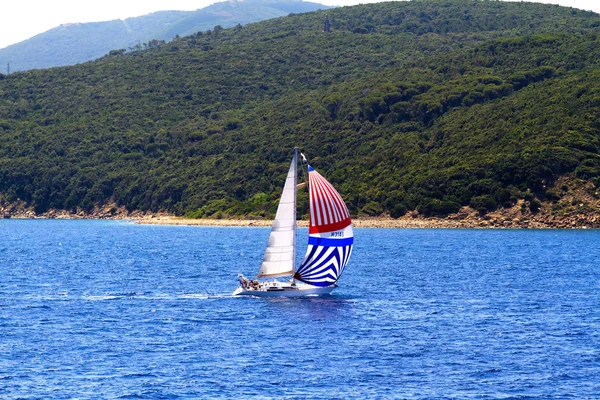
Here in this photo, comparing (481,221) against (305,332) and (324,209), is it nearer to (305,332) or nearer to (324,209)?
(324,209)

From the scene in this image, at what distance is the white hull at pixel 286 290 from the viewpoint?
5125 cm

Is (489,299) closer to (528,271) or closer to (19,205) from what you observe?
(528,271)

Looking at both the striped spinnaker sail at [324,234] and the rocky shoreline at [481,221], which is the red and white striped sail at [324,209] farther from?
the rocky shoreline at [481,221]

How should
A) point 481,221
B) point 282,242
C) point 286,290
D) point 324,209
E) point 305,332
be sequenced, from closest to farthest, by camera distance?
point 305,332 → point 324,209 → point 282,242 → point 286,290 → point 481,221

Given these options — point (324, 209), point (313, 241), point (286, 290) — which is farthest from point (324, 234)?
point (286, 290)

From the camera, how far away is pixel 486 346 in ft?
130

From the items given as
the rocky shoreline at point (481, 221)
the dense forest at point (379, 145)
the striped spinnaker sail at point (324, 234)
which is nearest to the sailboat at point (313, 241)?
the striped spinnaker sail at point (324, 234)

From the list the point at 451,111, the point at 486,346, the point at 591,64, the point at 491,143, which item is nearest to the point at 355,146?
the point at 451,111

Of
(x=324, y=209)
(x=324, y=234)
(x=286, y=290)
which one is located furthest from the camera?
(x=286, y=290)

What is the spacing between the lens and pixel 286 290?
51.4 meters

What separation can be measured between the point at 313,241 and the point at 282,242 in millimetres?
1737

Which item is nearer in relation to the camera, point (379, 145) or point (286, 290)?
point (286, 290)

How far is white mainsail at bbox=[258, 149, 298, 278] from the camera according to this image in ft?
165

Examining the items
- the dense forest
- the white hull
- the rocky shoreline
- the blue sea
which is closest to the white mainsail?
the white hull
